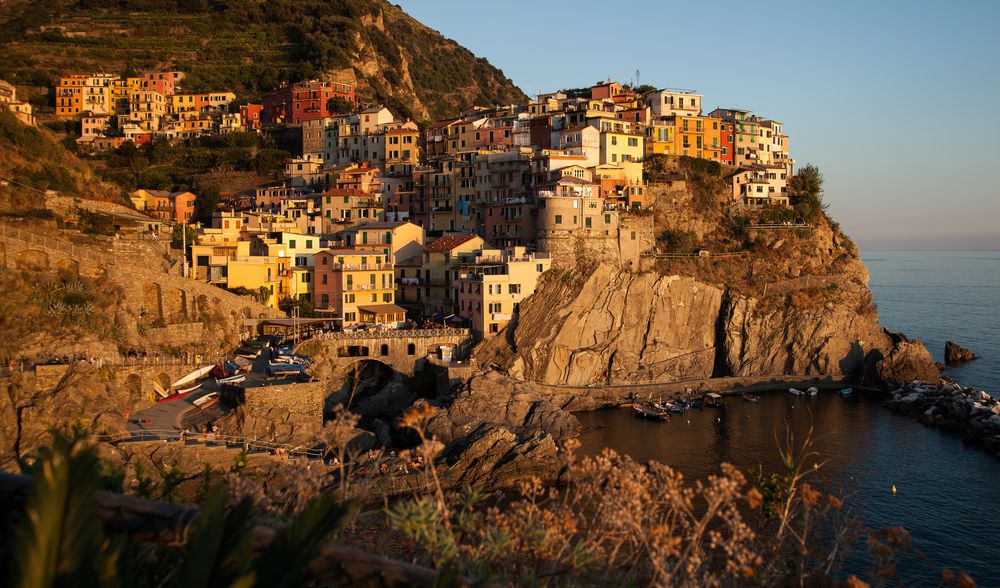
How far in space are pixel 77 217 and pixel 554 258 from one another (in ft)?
86.0

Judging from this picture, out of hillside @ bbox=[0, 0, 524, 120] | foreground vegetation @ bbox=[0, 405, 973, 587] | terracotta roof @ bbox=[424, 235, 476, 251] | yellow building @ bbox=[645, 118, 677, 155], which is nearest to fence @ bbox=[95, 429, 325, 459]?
foreground vegetation @ bbox=[0, 405, 973, 587]

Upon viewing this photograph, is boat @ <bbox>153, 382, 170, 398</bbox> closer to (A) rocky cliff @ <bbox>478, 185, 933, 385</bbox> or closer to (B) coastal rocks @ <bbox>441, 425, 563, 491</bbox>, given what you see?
(B) coastal rocks @ <bbox>441, 425, 563, 491</bbox>

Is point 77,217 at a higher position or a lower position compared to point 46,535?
higher

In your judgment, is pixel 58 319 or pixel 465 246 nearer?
pixel 58 319

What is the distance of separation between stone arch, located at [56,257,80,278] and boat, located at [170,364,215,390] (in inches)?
261

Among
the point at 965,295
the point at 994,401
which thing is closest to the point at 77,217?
the point at 994,401

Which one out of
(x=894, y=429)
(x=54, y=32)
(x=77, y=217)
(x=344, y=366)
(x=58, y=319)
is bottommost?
(x=894, y=429)

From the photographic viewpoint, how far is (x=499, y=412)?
36.4 m

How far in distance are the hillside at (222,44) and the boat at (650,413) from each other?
5671 centimetres

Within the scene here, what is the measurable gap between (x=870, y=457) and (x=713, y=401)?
34.1ft

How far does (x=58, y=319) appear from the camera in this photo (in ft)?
101

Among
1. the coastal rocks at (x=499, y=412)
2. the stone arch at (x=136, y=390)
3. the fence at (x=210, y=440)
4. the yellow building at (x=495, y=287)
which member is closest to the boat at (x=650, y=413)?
the coastal rocks at (x=499, y=412)

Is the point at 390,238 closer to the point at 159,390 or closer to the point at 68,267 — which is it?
the point at 68,267

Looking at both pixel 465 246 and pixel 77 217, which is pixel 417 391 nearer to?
pixel 465 246
